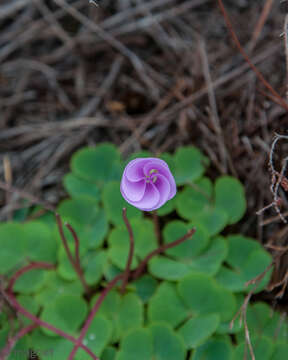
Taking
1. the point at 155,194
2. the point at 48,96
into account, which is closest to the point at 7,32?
the point at 48,96

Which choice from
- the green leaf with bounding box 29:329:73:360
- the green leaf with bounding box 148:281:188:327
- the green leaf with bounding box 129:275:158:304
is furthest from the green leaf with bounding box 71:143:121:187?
the green leaf with bounding box 29:329:73:360

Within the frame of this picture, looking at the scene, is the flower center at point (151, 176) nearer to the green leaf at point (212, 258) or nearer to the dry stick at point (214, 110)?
the green leaf at point (212, 258)

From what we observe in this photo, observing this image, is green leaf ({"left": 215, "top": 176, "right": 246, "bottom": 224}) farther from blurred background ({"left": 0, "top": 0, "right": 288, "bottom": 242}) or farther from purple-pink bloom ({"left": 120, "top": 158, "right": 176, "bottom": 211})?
purple-pink bloom ({"left": 120, "top": 158, "right": 176, "bottom": 211})

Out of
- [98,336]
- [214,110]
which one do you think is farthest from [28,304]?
[214,110]

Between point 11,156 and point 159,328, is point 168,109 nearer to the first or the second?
point 11,156

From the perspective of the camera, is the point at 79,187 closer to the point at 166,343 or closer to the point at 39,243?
the point at 39,243

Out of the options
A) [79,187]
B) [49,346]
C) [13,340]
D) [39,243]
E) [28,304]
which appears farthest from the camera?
[79,187]

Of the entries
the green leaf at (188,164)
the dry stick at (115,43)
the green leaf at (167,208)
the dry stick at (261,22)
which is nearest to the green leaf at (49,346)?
the green leaf at (167,208)
